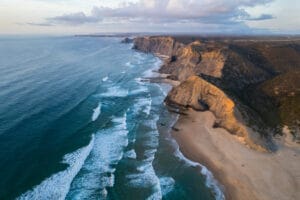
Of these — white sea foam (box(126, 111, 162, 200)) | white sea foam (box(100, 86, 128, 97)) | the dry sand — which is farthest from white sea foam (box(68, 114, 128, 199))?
white sea foam (box(100, 86, 128, 97))

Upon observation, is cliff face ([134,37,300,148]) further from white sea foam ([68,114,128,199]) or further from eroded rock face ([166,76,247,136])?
white sea foam ([68,114,128,199])

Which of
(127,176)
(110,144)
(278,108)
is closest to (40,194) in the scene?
(127,176)

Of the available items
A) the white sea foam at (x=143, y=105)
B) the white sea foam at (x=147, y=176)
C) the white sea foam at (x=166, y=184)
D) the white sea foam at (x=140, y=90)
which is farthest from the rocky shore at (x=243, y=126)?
the white sea foam at (x=140, y=90)

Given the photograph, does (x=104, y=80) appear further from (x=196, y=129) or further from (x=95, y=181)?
(x=95, y=181)

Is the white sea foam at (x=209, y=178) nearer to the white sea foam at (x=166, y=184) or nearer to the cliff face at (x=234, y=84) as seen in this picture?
the white sea foam at (x=166, y=184)

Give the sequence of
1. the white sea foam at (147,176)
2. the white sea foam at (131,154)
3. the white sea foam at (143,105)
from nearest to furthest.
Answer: the white sea foam at (147,176), the white sea foam at (131,154), the white sea foam at (143,105)
